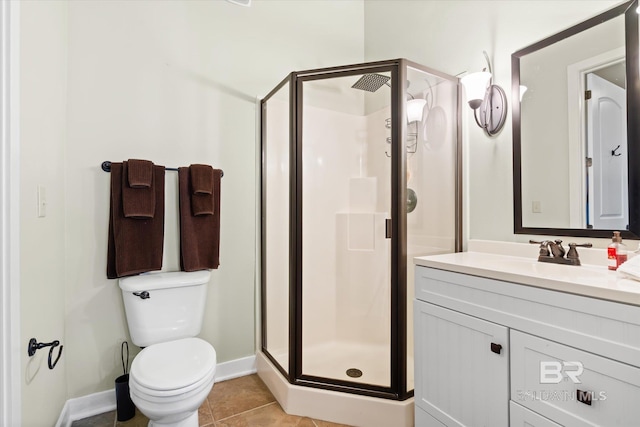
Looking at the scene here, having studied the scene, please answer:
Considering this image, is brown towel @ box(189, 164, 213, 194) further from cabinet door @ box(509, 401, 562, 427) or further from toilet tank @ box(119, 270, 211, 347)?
cabinet door @ box(509, 401, 562, 427)

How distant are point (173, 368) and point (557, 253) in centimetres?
180

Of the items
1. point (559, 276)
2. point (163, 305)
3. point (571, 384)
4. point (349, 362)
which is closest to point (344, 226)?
point (349, 362)

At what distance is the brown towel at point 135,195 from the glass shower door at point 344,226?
0.91 metres

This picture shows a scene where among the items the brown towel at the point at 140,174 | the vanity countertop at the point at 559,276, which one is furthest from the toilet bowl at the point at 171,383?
the vanity countertop at the point at 559,276

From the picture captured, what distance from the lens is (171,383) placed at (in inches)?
52.7

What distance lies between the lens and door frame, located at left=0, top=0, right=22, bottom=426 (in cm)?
93

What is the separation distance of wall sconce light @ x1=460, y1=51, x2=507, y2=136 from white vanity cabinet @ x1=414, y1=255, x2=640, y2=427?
0.89 m

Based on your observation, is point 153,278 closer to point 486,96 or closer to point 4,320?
point 4,320

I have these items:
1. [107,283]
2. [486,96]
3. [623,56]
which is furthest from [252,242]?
[623,56]

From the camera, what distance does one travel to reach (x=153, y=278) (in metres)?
1.82

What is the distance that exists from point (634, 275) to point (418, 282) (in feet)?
2.43

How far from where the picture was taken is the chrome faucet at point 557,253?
129cm

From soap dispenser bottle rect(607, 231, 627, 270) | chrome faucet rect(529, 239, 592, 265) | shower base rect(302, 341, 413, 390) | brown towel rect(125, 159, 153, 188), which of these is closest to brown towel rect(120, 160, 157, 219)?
brown towel rect(125, 159, 153, 188)

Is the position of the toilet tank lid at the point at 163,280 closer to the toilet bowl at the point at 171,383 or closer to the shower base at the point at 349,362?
the toilet bowl at the point at 171,383
